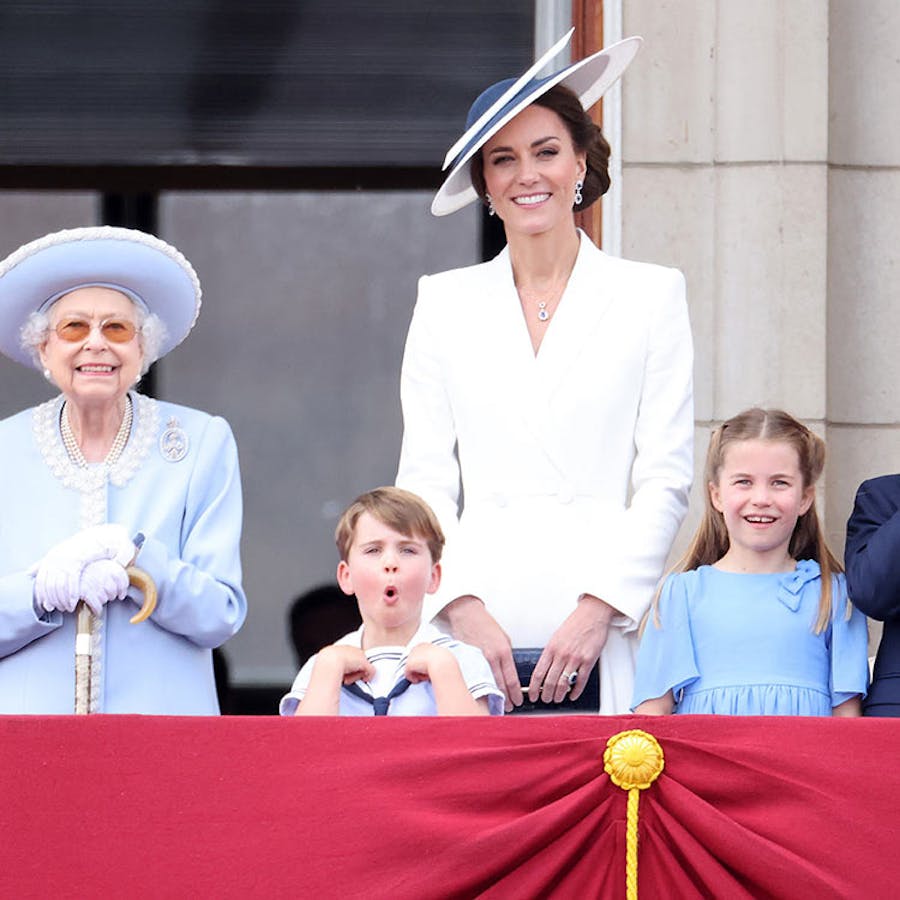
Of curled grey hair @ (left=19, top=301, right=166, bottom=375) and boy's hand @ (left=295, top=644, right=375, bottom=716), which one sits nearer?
boy's hand @ (left=295, top=644, right=375, bottom=716)

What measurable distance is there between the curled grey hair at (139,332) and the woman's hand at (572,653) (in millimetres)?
859

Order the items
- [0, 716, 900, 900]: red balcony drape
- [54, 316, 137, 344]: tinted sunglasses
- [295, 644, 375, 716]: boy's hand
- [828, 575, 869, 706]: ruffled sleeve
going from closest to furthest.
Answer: [0, 716, 900, 900]: red balcony drape, [295, 644, 375, 716]: boy's hand, [828, 575, 869, 706]: ruffled sleeve, [54, 316, 137, 344]: tinted sunglasses

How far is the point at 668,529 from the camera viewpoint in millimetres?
3990

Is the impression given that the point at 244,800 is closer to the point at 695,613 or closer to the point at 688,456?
the point at 695,613

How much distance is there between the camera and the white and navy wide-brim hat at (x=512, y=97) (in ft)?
13.3

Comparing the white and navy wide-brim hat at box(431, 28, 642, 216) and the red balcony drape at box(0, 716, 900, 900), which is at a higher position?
the white and navy wide-brim hat at box(431, 28, 642, 216)

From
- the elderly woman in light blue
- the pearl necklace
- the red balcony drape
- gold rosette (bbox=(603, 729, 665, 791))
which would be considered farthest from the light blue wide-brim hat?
gold rosette (bbox=(603, 729, 665, 791))

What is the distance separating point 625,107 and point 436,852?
9.02 feet

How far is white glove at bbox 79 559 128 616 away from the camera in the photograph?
3555mm

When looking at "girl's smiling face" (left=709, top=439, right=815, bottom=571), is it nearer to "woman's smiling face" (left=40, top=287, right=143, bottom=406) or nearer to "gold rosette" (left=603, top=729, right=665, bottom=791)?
"gold rosette" (left=603, top=729, right=665, bottom=791)

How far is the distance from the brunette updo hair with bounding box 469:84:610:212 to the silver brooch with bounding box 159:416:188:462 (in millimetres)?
771

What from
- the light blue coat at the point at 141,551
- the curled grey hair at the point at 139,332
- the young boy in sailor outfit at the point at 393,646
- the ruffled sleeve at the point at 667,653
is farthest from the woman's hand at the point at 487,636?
the curled grey hair at the point at 139,332

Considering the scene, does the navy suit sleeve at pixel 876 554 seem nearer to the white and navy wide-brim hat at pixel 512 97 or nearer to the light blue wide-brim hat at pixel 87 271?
the white and navy wide-brim hat at pixel 512 97

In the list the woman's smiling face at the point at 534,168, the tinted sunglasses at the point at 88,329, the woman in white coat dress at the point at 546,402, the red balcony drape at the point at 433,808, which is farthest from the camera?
the woman's smiling face at the point at 534,168
